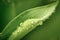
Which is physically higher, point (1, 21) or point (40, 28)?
point (1, 21)

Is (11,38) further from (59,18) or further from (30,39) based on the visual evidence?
(59,18)

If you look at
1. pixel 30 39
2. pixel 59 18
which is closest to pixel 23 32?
pixel 30 39

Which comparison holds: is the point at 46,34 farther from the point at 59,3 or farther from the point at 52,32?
the point at 59,3

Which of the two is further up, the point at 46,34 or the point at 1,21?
the point at 1,21

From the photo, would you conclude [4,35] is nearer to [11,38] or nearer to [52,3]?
[11,38]

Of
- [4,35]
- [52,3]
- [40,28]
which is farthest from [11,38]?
[52,3]
